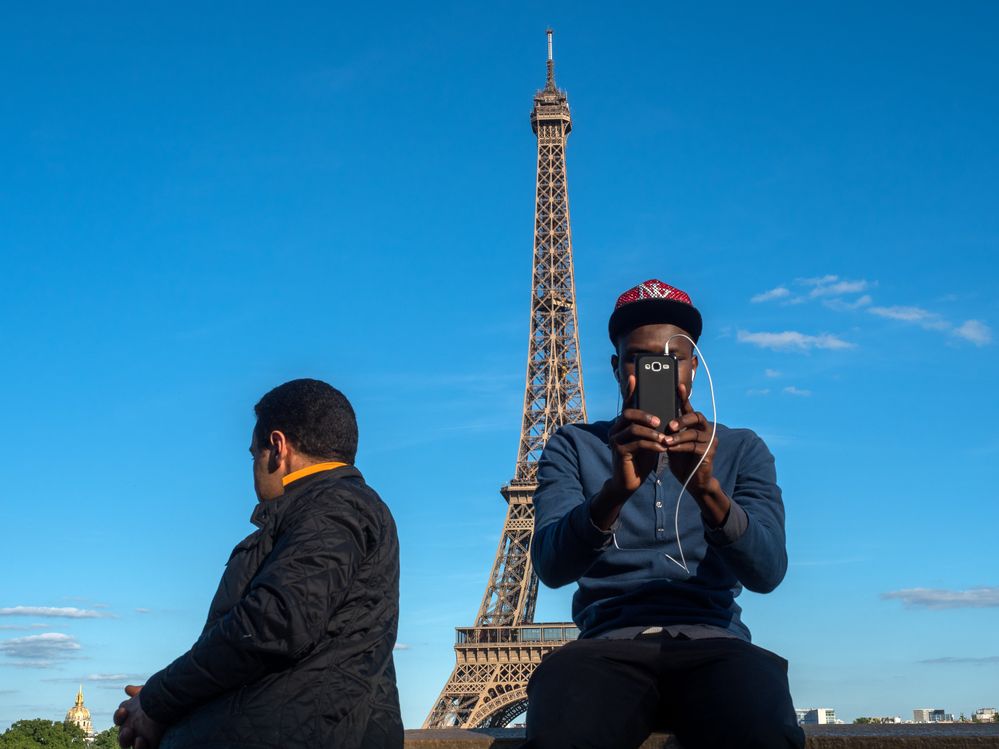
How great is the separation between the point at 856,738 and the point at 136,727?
96.2 inches

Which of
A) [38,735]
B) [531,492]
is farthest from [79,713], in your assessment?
[531,492]

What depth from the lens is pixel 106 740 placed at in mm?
71375

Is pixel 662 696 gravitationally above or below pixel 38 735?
below

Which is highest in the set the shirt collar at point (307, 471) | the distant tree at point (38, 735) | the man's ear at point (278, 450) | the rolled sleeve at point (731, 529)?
the distant tree at point (38, 735)

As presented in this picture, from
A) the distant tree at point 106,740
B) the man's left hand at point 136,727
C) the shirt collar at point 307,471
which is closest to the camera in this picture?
the man's left hand at point 136,727

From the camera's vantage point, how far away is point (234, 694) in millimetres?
3418

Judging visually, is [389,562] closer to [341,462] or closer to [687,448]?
[341,462]

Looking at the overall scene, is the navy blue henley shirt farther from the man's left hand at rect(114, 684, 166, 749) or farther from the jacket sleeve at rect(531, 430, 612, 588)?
the man's left hand at rect(114, 684, 166, 749)

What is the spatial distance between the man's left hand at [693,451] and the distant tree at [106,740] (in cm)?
7298

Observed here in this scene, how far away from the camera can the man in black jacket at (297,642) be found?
3324mm

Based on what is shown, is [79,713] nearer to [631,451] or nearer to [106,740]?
[106,740]

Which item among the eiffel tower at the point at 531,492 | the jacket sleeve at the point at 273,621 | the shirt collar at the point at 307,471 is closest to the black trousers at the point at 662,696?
the jacket sleeve at the point at 273,621

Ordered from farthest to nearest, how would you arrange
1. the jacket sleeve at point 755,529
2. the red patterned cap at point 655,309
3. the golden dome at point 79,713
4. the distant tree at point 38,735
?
1. the golden dome at point 79,713
2. the distant tree at point 38,735
3. the red patterned cap at point 655,309
4. the jacket sleeve at point 755,529

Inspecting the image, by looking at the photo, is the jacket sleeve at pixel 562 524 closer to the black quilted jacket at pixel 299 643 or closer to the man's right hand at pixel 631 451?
the man's right hand at pixel 631 451
